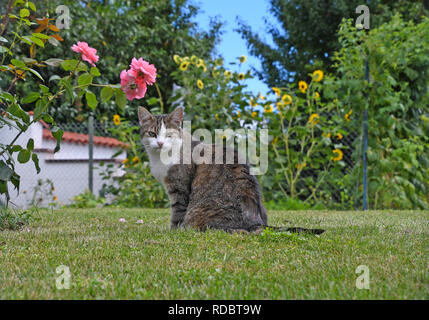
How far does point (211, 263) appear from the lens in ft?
6.95

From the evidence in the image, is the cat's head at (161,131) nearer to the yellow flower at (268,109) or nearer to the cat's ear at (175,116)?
the cat's ear at (175,116)

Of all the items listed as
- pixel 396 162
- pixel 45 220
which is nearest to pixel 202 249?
pixel 45 220

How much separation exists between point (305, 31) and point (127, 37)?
205 inches

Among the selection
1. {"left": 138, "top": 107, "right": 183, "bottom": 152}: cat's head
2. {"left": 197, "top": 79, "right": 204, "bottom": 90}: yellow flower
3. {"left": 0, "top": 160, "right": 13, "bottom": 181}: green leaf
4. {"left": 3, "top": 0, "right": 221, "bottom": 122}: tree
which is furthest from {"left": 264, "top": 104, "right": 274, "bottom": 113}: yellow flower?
{"left": 3, "top": 0, "right": 221, "bottom": 122}: tree

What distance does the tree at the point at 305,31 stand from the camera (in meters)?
11.2

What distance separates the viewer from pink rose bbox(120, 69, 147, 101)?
9.49 ft

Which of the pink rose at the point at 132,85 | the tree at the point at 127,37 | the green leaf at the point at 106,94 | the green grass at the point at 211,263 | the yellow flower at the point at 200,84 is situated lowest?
the green grass at the point at 211,263

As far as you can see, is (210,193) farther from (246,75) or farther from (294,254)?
(246,75)

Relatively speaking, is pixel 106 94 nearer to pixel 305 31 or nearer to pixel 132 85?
pixel 132 85

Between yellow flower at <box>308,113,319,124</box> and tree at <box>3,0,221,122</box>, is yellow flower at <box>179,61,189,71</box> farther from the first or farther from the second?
tree at <box>3,0,221,122</box>

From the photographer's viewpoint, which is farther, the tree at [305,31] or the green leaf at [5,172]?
the tree at [305,31]

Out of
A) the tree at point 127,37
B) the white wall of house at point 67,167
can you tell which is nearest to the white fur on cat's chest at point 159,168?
the white wall of house at point 67,167

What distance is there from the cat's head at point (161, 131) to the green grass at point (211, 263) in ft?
2.29

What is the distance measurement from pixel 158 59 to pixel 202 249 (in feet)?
35.2
